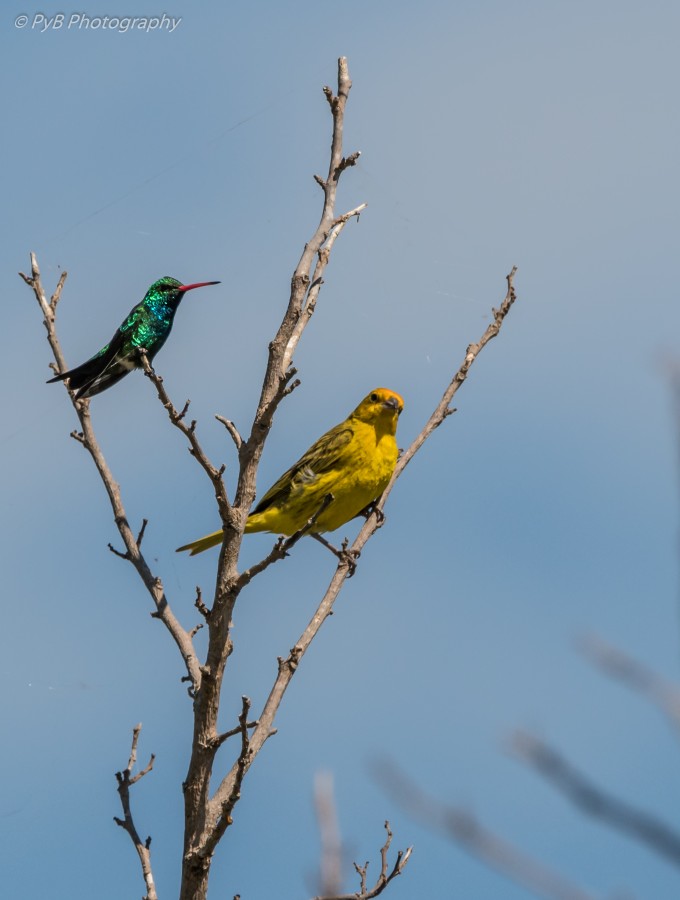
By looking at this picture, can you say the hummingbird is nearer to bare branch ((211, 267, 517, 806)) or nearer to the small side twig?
bare branch ((211, 267, 517, 806))

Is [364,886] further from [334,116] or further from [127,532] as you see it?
[334,116]

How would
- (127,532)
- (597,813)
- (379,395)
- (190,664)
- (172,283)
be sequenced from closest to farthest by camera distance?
(597,813)
(190,664)
(127,532)
(172,283)
(379,395)

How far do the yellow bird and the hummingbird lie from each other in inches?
52.6

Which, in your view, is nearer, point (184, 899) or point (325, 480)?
point (184, 899)

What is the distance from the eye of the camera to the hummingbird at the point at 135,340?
7.23 metres

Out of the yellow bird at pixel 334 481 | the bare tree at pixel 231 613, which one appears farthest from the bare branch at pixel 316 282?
the yellow bird at pixel 334 481

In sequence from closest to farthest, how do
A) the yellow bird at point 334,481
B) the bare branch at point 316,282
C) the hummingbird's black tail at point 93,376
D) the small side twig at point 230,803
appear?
the small side twig at point 230,803, the bare branch at point 316,282, the hummingbird's black tail at point 93,376, the yellow bird at point 334,481

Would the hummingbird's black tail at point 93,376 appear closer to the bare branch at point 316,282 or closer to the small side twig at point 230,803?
the bare branch at point 316,282

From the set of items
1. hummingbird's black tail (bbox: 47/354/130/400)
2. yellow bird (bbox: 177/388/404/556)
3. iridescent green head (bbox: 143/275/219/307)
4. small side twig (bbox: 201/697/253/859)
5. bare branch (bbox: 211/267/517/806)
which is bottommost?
small side twig (bbox: 201/697/253/859)

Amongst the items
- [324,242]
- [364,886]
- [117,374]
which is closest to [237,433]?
[324,242]

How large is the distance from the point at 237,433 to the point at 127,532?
4.54ft

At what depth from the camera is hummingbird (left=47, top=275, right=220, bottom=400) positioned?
23.7 feet

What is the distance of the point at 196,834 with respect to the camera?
4.84m

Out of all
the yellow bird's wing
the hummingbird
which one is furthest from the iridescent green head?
the yellow bird's wing
